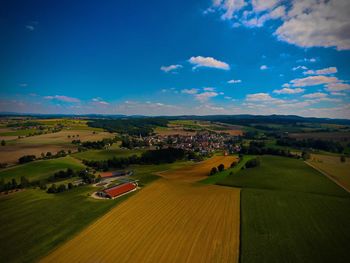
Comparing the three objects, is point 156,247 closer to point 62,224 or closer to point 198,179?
point 62,224

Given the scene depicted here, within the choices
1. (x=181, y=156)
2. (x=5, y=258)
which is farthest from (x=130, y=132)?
(x=5, y=258)

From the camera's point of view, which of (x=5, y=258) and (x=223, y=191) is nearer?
(x=5, y=258)

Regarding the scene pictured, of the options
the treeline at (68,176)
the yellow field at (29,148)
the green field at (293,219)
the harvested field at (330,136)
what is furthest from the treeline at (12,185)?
the harvested field at (330,136)

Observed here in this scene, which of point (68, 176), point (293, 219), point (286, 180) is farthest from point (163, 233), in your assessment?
point (68, 176)

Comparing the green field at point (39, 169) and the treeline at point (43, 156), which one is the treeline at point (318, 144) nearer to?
the green field at point (39, 169)

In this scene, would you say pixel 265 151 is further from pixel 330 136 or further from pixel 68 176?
pixel 68 176

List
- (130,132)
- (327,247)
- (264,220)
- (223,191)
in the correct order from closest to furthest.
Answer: (327,247)
(264,220)
(223,191)
(130,132)

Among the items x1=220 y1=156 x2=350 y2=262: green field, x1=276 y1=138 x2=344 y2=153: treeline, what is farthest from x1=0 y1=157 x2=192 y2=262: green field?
x1=276 y1=138 x2=344 y2=153: treeline
